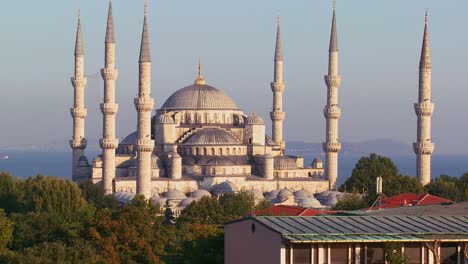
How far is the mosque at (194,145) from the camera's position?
2601 inches

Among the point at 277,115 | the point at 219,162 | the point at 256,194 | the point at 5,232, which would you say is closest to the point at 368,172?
the point at 277,115

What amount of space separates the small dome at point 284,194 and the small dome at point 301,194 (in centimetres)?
39

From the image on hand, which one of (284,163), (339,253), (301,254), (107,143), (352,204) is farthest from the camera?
(284,163)

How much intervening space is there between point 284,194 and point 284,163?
7.31m

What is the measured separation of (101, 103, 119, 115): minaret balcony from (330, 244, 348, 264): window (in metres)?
42.3

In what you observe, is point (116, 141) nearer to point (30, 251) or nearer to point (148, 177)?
point (148, 177)

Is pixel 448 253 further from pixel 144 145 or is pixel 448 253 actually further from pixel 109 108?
pixel 109 108

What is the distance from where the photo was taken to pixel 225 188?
66.9 metres

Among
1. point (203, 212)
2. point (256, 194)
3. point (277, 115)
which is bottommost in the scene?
point (203, 212)

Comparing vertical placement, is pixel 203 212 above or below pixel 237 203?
below

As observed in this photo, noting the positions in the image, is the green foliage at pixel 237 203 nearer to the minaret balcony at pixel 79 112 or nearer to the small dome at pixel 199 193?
the small dome at pixel 199 193

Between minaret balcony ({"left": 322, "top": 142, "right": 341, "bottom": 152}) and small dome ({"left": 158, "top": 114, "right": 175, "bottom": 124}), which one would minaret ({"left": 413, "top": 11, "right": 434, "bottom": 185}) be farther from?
small dome ({"left": 158, "top": 114, "right": 175, "bottom": 124})

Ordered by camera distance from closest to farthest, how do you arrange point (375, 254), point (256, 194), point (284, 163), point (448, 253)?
point (375, 254) < point (448, 253) < point (256, 194) < point (284, 163)

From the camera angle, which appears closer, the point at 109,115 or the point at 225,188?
the point at 109,115
